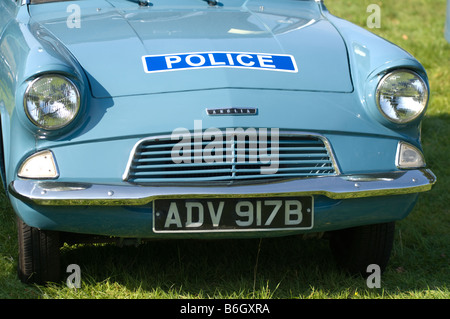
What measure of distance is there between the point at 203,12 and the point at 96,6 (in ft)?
1.81

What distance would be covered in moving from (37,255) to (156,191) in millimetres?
675

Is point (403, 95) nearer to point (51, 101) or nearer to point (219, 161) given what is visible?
point (219, 161)

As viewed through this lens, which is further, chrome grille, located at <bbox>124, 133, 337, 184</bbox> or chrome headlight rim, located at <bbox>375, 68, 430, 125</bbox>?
chrome headlight rim, located at <bbox>375, 68, 430, 125</bbox>

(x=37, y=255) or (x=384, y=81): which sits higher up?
(x=384, y=81)

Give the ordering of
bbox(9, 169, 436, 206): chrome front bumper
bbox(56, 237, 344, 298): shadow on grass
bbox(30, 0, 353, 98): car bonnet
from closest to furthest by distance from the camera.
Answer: bbox(9, 169, 436, 206): chrome front bumper, bbox(30, 0, 353, 98): car bonnet, bbox(56, 237, 344, 298): shadow on grass

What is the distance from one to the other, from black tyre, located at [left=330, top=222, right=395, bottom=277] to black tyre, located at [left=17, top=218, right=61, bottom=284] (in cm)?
126

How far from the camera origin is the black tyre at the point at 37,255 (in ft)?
10.1

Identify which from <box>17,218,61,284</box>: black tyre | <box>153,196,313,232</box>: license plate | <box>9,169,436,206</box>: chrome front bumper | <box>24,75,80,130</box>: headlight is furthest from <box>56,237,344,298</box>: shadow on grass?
<box>24,75,80,130</box>: headlight

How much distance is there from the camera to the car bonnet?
304 centimetres

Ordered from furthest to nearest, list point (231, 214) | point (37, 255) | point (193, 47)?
point (193, 47) → point (37, 255) → point (231, 214)

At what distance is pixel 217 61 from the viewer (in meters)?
3.12

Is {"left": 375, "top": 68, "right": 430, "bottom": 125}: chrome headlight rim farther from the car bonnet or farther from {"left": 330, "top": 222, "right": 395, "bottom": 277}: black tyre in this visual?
{"left": 330, "top": 222, "right": 395, "bottom": 277}: black tyre

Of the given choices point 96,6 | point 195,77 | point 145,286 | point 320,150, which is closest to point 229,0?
point 96,6

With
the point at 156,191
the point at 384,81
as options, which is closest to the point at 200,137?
the point at 156,191
